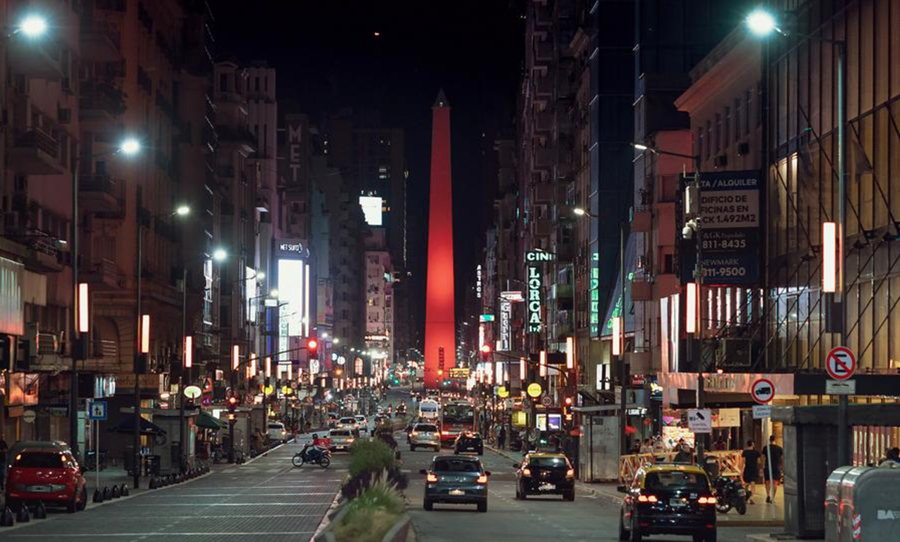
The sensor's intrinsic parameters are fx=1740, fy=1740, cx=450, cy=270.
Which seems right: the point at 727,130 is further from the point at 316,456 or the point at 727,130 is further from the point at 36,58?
the point at 316,456

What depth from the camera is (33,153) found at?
59.1 m

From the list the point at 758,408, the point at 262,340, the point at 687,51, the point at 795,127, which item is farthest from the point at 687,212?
the point at 262,340

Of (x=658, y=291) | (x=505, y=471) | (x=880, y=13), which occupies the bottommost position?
(x=505, y=471)

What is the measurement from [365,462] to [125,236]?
42.0 meters

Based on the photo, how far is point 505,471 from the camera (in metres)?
82.3

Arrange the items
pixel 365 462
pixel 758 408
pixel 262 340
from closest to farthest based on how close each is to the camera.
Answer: pixel 758 408 < pixel 365 462 < pixel 262 340

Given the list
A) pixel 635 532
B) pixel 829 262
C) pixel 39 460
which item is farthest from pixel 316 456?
pixel 829 262

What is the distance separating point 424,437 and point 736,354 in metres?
50.4

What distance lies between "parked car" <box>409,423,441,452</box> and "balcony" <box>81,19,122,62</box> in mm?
34835

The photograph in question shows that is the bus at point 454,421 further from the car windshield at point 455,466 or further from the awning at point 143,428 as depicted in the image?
the car windshield at point 455,466

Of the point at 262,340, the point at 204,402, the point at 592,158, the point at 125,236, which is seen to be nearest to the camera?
the point at 125,236

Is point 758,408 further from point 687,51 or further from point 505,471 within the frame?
point 687,51

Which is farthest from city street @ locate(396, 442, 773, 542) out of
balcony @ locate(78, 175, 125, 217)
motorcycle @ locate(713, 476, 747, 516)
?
balcony @ locate(78, 175, 125, 217)

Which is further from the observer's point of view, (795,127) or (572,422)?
(572,422)
